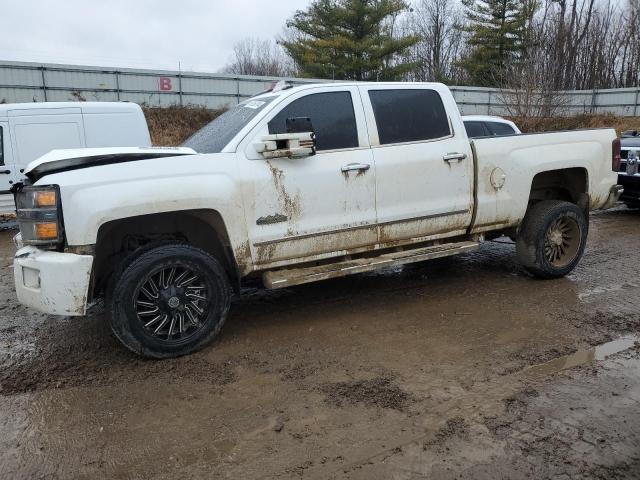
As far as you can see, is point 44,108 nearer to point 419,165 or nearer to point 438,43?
point 419,165

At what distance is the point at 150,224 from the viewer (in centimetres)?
426

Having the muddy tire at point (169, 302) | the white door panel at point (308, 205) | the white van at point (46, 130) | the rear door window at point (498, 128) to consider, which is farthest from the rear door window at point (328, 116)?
the rear door window at point (498, 128)

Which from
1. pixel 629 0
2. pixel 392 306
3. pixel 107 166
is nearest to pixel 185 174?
pixel 107 166

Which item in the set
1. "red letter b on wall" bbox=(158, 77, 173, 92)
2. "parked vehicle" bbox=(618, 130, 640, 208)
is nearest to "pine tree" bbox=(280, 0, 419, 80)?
"red letter b on wall" bbox=(158, 77, 173, 92)

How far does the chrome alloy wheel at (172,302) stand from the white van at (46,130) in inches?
257

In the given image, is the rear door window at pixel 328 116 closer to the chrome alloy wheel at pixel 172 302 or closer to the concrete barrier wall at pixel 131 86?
the chrome alloy wheel at pixel 172 302

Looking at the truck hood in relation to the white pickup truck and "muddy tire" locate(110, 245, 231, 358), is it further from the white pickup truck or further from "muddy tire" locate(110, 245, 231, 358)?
"muddy tire" locate(110, 245, 231, 358)

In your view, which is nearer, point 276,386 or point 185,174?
point 276,386

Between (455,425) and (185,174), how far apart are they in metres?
2.52

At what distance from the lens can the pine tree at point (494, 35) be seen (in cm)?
3556

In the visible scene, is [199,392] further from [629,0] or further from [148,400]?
[629,0]

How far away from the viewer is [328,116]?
4.68 meters

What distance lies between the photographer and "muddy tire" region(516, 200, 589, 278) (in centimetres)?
567

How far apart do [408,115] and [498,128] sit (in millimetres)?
6873
